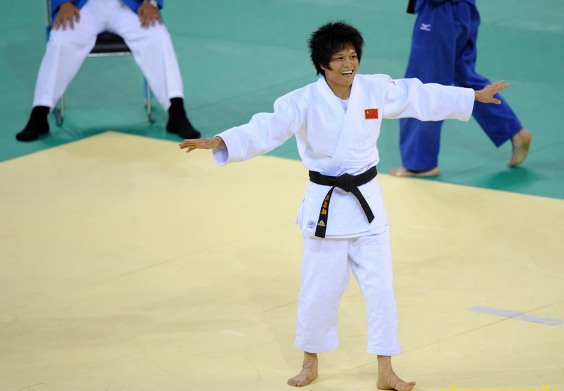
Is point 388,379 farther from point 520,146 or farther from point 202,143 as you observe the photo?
point 520,146

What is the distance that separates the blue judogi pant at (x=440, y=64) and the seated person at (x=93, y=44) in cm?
149

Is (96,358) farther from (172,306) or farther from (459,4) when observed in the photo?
(459,4)

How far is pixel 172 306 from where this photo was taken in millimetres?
4617

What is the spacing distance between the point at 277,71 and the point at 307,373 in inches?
174

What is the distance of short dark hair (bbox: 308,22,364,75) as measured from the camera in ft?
12.3

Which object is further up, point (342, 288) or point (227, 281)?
point (342, 288)

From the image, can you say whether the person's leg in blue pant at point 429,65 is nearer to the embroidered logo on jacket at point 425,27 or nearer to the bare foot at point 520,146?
the embroidered logo on jacket at point 425,27

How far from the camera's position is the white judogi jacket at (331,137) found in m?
3.75

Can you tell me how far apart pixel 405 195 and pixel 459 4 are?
107 centimetres

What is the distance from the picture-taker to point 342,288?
3.86m

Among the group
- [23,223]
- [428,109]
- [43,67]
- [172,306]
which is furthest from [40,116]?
[428,109]

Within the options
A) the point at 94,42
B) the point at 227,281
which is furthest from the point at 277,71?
the point at 227,281

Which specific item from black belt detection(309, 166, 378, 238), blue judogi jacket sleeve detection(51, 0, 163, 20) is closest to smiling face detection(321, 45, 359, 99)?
black belt detection(309, 166, 378, 238)

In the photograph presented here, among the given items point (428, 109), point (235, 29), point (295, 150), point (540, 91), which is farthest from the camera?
point (235, 29)
